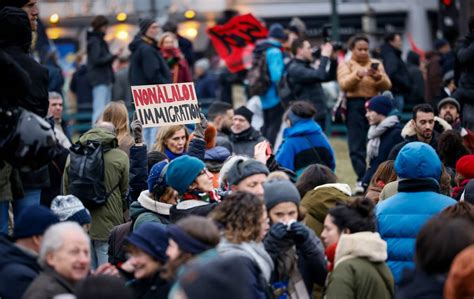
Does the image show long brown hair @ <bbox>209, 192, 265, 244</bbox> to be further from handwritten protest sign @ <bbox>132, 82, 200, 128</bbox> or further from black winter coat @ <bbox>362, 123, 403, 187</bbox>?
black winter coat @ <bbox>362, 123, 403, 187</bbox>

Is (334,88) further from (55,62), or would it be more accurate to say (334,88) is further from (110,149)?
(110,149)

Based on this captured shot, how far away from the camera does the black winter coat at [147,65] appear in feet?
59.9

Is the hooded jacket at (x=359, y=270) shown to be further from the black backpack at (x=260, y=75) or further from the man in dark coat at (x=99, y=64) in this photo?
the man in dark coat at (x=99, y=64)

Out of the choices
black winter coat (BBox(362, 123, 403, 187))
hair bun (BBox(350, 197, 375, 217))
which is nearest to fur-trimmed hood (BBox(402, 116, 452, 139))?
black winter coat (BBox(362, 123, 403, 187))

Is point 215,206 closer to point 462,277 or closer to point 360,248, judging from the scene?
point 360,248

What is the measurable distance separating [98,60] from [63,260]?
14.8 m

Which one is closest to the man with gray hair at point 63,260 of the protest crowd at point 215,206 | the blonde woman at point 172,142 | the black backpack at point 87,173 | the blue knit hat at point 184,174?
the protest crowd at point 215,206

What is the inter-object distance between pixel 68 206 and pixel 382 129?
21.8ft

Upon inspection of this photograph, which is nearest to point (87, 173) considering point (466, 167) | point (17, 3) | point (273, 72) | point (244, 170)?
point (17, 3)

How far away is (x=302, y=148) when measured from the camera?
50.5 feet

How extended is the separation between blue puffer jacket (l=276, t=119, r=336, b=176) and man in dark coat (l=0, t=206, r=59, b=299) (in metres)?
6.94

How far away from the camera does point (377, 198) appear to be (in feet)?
38.8

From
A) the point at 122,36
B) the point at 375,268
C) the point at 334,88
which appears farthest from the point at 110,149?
the point at 122,36

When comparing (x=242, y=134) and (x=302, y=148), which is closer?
(x=302, y=148)
